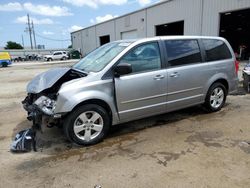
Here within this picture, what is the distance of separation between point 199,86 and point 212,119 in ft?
2.58

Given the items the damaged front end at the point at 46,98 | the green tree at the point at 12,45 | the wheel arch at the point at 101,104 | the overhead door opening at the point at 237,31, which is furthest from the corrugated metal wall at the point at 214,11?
the green tree at the point at 12,45

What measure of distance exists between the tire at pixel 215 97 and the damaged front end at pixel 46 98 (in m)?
2.91

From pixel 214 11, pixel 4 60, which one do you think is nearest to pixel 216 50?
pixel 214 11

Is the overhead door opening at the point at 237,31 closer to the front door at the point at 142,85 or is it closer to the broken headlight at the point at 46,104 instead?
the front door at the point at 142,85

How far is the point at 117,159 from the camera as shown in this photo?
353cm

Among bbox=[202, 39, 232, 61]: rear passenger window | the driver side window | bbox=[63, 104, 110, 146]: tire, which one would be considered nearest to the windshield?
the driver side window

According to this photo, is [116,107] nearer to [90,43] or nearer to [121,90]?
[121,90]

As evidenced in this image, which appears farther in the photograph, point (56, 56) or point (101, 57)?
point (56, 56)

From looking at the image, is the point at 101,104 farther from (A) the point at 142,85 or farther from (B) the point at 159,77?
(B) the point at 159,77

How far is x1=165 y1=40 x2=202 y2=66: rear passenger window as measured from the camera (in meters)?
4.61

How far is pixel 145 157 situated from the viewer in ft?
11.6

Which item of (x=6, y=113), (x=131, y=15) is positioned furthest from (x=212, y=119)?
(x=131, y=15)

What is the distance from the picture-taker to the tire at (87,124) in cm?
380

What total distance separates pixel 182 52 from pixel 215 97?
4.87 ft
